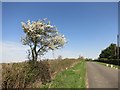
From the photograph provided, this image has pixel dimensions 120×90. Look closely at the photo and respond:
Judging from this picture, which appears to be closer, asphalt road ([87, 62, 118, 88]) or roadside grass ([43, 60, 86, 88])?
roadside grass ([43, 60, 86, 88])

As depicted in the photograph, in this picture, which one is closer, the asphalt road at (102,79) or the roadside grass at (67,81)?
the roadside grass at (67,81)

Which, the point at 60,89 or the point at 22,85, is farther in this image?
the point at 60,89

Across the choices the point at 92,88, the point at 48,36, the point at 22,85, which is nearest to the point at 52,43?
the point at 48,36

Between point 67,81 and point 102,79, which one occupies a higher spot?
point 67,81

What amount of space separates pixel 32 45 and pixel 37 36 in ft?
3.99

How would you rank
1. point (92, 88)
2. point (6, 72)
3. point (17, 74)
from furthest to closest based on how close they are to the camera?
point (92, 88) < point (17, 74) < point (6, 72)

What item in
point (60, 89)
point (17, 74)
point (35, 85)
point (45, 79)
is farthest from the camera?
point (45, 79)

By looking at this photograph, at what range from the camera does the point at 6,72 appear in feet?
29.1

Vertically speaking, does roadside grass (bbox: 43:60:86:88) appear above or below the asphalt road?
above

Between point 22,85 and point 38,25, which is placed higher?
point 38,25

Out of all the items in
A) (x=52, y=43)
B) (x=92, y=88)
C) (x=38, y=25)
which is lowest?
(x=92, y=88)

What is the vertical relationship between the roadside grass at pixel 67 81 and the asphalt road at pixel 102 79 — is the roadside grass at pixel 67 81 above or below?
above

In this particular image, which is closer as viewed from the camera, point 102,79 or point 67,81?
point 67,81

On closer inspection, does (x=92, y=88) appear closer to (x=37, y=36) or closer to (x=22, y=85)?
(x=22, y=85)
